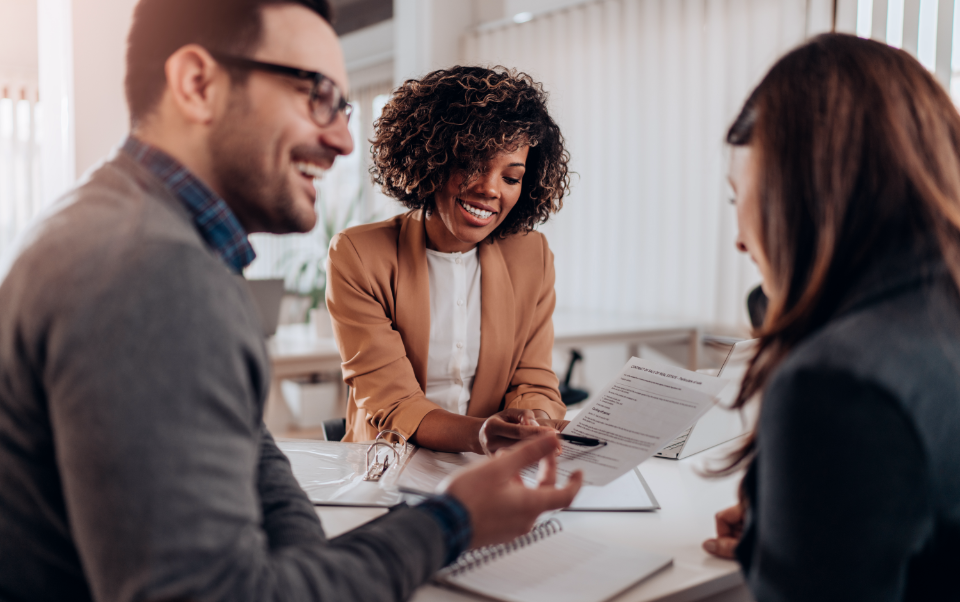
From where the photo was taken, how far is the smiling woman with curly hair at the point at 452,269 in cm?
158

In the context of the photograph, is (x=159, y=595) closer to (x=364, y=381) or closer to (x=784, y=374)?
(x=784, y=374)

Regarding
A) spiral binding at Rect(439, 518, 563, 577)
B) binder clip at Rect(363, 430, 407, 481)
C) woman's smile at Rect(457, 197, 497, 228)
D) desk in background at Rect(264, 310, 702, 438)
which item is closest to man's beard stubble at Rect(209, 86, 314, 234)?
spiral binding at Rect(439, 518, 563, 577)

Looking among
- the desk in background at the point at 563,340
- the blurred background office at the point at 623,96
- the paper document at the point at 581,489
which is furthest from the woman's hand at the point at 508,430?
the blurred background office at the point at 623,96

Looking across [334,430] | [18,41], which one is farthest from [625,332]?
[18,41]

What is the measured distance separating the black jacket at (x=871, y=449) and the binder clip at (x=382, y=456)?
73cm

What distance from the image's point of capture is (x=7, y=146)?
256 inches

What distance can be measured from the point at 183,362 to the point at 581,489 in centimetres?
82

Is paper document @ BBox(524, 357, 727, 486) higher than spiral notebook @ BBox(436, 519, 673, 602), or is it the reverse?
paper document @ BBox(524, 357, 727, 486)

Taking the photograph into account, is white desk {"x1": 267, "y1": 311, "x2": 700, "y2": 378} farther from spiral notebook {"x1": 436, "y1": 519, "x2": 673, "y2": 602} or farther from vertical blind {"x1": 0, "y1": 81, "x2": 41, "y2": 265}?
vertical blind {"x1": 0, "y1": 81, "x2": 41, "y2": 265}

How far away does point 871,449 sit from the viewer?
62 cm

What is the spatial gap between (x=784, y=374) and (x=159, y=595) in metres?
0.57

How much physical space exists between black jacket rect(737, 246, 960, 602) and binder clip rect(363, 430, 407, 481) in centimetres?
73

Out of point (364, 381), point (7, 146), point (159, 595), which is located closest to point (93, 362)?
point (159, 595)

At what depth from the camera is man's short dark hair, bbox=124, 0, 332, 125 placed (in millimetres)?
768
